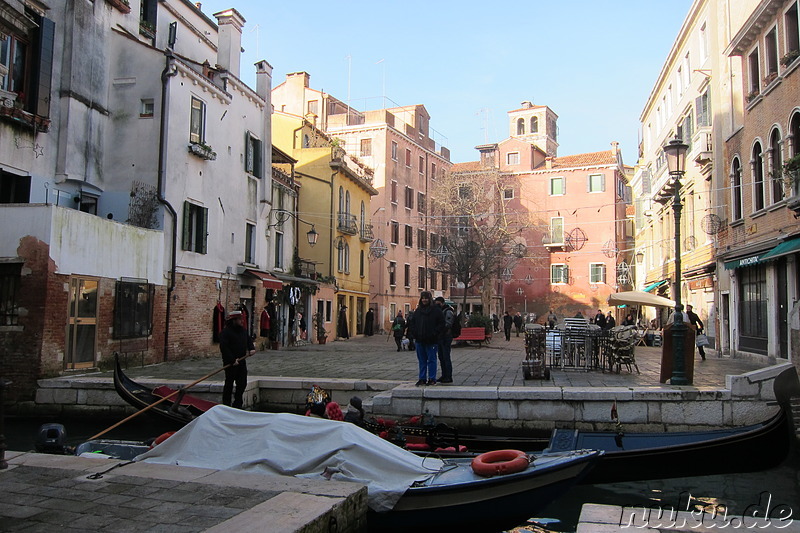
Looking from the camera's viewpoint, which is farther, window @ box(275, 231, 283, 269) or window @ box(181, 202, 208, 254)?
window @ box(275, 231, 283, 269)

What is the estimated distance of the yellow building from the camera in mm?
29672

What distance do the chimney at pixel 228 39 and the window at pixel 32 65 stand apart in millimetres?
6471

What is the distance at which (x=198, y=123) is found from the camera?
18500 mm

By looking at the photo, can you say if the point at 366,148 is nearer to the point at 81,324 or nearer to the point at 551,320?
the point at 551,320

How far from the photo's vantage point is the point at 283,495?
488 centimetres

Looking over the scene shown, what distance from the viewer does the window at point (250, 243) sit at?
857 inches

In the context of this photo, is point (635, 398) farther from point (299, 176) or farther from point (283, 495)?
point (299, 176)

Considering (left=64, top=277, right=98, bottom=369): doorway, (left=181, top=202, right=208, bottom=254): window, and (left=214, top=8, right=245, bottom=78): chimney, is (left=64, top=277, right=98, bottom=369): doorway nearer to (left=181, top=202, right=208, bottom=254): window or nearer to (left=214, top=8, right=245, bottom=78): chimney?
(left=181, top=202, right=208, bottom=254): window

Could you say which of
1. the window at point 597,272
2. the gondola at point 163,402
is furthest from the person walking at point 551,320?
the gondola at point 163,402

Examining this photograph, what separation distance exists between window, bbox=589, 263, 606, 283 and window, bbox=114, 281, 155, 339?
110 feet

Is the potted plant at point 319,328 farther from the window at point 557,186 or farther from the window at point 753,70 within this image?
the window at point 557,186

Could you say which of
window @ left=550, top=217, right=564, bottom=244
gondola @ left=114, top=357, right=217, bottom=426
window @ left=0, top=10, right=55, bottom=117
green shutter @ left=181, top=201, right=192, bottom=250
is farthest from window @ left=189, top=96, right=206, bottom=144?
window @ left=550, top=217, right=564, bottom=244

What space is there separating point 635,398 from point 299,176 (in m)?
22.2

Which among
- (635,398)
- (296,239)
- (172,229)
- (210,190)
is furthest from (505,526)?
(296,239)
